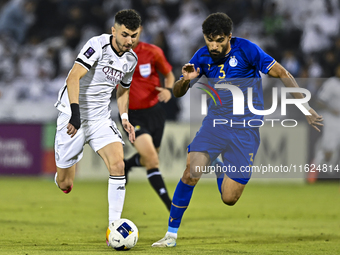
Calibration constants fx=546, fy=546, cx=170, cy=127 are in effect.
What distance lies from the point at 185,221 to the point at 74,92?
2818 mm

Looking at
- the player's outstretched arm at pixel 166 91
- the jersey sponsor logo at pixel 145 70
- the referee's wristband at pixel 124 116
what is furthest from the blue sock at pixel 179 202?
the jersey sponsor logo at pixel 145 70

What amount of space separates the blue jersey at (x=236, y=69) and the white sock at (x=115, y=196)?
1.15 m

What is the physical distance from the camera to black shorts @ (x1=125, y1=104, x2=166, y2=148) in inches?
295

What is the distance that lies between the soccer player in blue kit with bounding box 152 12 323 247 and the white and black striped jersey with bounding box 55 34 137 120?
0.65 meters

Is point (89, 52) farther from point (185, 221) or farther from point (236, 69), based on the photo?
point (185, 221)

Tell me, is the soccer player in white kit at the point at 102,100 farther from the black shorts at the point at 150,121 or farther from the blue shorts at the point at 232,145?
the black shorts at the point at 150,121

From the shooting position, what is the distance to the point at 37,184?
11781 millimetres

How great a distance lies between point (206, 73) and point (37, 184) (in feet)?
24.1

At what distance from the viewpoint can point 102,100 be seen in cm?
564

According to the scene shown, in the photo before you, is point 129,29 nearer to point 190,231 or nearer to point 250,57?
point 250,57

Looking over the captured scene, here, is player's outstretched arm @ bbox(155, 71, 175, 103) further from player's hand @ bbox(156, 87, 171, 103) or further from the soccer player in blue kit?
the soccer player in blue kit

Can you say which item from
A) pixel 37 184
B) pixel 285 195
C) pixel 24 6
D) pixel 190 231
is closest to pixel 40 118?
pixel 37 184

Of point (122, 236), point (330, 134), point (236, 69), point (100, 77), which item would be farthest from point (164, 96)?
point (330, 134)

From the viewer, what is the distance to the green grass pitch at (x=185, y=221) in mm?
5094
